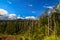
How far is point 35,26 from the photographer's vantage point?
946cm

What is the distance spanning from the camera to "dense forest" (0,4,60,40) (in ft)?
22.7

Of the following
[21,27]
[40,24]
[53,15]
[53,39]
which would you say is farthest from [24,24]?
[53,39]

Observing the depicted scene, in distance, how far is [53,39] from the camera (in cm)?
488

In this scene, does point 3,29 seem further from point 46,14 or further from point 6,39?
point 46,14

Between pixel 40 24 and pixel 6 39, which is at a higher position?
pixel 40 24

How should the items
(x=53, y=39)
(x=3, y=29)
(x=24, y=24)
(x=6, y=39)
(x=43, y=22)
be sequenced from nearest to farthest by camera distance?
(x=53, y=39) < (x=43, y=22) < (x=6, y=39) < (x=24, y=24) < (x=3, y=29)

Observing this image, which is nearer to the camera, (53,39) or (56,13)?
(53,39)

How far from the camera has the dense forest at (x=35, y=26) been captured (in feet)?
22.7

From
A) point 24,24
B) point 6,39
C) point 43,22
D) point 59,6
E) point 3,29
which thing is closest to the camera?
point 59,6

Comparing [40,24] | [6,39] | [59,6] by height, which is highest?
[59,6]

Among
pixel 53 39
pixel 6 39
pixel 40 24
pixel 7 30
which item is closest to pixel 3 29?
pixel 7 30

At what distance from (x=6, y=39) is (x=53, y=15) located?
4.00 meters

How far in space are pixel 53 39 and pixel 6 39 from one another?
560 centimetres

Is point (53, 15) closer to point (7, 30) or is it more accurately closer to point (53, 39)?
point (53, 39)
